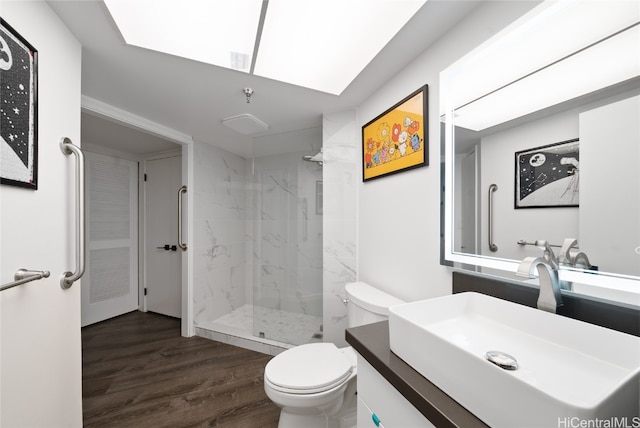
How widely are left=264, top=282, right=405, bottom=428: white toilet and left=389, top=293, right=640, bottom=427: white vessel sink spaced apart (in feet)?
1.66

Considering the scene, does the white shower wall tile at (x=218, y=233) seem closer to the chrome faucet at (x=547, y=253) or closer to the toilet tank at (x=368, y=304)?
the toilet tank at (x=368, y=304)

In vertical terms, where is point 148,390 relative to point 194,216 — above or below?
below

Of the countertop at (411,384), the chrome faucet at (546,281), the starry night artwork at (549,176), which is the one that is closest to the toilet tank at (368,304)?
the countertop at (411,384)

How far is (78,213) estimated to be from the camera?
1.12m

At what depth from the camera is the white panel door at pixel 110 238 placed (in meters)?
2.78

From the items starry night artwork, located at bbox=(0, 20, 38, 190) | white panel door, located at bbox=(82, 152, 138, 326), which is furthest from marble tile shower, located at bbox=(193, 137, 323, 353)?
starry night artwork, located at bbox=(0, 20, 38, 190)

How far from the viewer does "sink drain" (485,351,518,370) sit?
2.04ft

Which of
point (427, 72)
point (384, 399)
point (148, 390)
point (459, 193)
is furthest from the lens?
point (148, 390)

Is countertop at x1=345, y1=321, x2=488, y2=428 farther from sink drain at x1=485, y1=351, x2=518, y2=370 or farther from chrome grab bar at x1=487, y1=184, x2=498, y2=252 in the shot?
chrome grab bar at x1=487, y1=184, x2=498, y2=252

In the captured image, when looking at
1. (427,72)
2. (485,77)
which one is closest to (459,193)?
(485,77)

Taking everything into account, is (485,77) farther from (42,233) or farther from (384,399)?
(42,233)

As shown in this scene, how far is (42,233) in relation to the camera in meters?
0.98

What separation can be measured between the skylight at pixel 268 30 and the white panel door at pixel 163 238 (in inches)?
85.3

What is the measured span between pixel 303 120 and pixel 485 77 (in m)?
1.45
